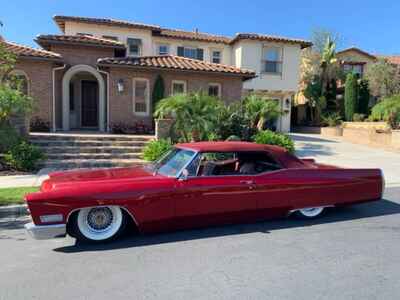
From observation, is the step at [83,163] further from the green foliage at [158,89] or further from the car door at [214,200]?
the car door at [214,200]

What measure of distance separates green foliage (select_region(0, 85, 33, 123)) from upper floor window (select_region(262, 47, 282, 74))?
54.9ft

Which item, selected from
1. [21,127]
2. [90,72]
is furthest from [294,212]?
[90,72]

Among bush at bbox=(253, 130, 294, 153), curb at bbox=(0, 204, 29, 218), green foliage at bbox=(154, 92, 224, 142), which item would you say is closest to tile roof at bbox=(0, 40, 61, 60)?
green foliage at bbox=(154, 92, 224, 142)

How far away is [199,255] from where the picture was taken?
13.6ft

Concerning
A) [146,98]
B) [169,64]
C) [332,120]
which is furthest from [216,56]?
[146,98]

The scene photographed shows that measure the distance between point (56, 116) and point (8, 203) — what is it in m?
9.95

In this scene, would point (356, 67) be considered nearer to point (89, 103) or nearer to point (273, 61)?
point (273, 61)

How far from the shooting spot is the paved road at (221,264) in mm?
3279

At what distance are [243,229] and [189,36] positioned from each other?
20.0 meters

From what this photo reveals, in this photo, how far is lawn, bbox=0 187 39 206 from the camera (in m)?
6.22

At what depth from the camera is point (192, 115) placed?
11109 mm

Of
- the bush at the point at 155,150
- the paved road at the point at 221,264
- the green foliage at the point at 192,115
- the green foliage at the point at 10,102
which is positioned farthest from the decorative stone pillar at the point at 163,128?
the paved road at the point at 221,264

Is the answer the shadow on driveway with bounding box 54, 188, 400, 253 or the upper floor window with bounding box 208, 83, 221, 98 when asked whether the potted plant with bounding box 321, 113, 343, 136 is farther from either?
the shadow on driveway with bounding box 54, 188, 400, 253

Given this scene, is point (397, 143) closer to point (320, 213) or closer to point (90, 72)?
point (320, 213)
